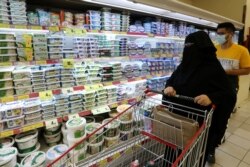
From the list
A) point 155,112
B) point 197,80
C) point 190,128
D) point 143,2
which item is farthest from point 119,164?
point 143,2

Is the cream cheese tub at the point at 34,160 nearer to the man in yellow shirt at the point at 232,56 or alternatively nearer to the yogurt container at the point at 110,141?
the yogurt container at the point at 110,141

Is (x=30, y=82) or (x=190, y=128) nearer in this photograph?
(x=190, y=128)

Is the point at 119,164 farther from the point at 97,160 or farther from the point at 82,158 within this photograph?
the point at 82,158

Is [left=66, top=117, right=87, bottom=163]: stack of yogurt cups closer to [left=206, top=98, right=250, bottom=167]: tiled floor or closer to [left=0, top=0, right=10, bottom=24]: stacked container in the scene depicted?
[left=0, top=0, right=10, bottom=24]: stacked container

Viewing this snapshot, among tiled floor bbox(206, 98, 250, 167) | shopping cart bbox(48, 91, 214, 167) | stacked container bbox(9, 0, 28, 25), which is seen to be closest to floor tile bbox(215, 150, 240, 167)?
tiled floor bbox(206, 98, 250, 167)

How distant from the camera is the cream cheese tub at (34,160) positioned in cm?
147

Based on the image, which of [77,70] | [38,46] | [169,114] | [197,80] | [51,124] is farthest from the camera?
[77,70]

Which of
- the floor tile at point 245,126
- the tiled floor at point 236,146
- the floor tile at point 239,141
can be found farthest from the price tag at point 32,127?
the floor tile at point 245,126

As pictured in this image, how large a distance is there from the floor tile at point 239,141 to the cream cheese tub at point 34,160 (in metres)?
2.88

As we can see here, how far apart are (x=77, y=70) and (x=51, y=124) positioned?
24.3 inches

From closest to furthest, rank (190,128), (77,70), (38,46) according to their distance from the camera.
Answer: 1. (190,128)
2. (38,46)
3. (77,70)

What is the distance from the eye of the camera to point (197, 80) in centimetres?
145

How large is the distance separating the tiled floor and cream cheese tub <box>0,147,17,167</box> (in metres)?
2.24

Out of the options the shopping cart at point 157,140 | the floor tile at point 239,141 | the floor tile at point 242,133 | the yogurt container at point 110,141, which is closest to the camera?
the shopping cart at point 157,140
